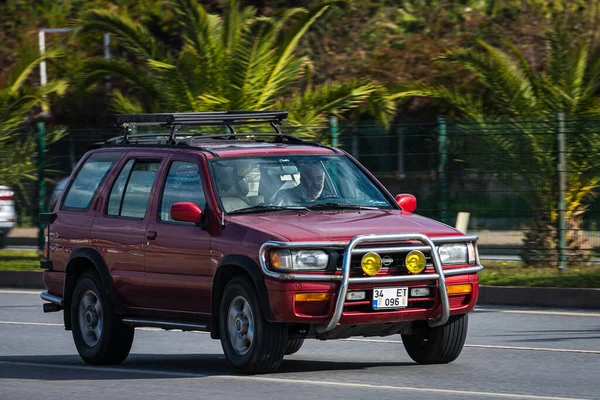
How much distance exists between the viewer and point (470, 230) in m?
18.5

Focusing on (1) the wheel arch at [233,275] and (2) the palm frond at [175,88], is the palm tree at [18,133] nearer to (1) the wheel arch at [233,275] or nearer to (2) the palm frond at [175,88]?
(2) the palm frond at [175,88]

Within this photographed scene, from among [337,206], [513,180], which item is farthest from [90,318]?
[513,180]

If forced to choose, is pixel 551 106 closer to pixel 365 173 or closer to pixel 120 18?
pixel 120 18

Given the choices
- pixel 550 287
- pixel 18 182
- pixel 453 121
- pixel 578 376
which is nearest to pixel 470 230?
pixel 453 121

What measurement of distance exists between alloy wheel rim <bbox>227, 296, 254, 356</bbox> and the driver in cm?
93

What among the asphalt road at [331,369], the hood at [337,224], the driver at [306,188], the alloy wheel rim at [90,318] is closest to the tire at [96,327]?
the alloy wheel rim at [90,318]

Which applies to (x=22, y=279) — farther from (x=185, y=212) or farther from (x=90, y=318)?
(x=185, y=212)

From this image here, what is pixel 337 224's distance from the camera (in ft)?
30.1

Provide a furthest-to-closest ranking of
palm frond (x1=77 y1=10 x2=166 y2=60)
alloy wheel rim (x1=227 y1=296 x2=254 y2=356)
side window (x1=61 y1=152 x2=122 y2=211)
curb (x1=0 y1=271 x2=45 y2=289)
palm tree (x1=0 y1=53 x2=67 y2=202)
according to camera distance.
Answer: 1. palm tree (x1=0 y1=53 x2=67 y2=202)
2. palm frond (x1=77 y1=10 x2=166 y2=60)
3. curb (x1=0 y1=271 x2=45 y2=289)
4. side window (x1=61 y1=152 x2=122 y2=211)
5. alloy wheel rim (x1=227 y1=296 x2=254 y2=356)

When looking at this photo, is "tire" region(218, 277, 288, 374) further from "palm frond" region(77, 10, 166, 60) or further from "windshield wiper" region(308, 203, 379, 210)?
"palm frond" region(77, 10, 166, 60)

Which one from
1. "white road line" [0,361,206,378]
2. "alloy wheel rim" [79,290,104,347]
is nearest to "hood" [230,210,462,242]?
"white road line" [0,361,206,378]

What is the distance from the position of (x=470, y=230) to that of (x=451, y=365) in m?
8.73

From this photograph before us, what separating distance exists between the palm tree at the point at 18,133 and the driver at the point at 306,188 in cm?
1200

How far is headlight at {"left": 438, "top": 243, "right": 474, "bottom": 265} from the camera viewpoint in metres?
9.31
